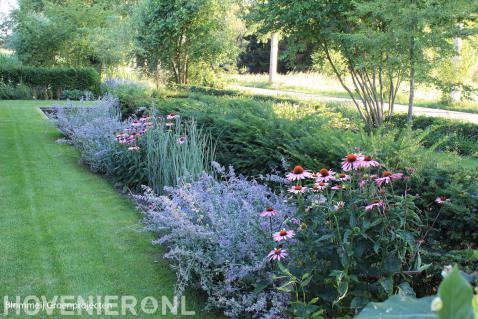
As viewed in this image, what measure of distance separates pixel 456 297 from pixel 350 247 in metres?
1.67

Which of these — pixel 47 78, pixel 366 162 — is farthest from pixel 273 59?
pixel 366 162

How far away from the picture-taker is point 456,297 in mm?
841

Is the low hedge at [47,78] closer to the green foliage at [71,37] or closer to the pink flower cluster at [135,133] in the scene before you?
the green foliage at [71,37]

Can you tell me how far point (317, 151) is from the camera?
4117 mm

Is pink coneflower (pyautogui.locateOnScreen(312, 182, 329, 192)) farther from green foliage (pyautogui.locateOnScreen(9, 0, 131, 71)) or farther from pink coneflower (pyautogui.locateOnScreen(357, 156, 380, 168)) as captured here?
green foliage (pyautogui.locateOnScreen(9, 0, 131, 71))

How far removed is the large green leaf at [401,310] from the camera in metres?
0.98

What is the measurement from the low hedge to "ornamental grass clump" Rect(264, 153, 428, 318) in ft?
55.4

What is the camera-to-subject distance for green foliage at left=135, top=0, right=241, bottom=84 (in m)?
20.0

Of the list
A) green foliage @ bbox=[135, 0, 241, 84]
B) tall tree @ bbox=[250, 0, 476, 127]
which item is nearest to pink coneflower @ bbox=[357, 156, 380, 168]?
tall tree @ bbox=[250, 0, 476, 127]

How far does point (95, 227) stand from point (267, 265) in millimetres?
2235

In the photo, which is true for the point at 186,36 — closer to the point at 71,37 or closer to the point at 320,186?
the point at 71,37

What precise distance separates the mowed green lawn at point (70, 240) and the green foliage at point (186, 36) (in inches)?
549

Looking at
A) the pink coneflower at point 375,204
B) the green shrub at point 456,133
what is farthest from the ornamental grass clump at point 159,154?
the green shrub at point 456,133

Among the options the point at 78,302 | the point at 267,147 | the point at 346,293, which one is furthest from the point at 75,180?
the point at 346,293
